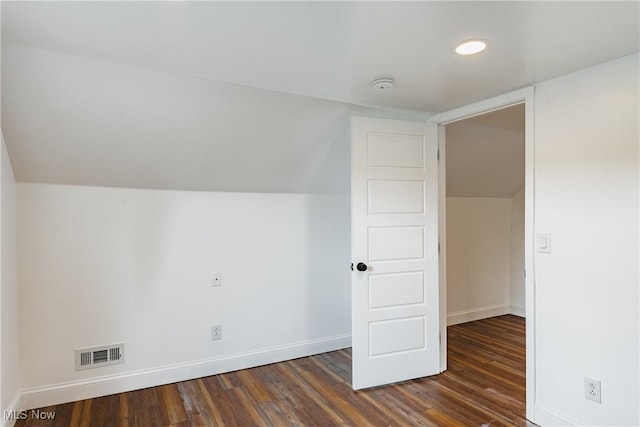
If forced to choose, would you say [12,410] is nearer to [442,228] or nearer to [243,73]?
[243,73]

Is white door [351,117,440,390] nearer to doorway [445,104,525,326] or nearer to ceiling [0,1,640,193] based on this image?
ceiling [0,1,640,193]

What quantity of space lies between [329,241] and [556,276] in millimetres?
1911

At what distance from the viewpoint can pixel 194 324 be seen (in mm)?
3104

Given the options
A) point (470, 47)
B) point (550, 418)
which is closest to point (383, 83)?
point (470, 47)

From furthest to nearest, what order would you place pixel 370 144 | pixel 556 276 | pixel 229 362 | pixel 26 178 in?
1. pixel 229 362
2. pixel 370 144
3. pixel 26 178
4. pixel 556 276

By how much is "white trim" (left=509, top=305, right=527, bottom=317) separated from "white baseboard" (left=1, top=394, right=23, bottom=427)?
201 inches

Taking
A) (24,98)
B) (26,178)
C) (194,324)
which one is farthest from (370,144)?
(26,178)

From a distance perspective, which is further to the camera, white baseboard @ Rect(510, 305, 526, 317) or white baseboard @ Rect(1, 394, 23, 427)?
white baseboard @ Rect(510, 305, 526, 317)

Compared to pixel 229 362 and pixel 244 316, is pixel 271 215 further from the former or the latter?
pixel 229 362

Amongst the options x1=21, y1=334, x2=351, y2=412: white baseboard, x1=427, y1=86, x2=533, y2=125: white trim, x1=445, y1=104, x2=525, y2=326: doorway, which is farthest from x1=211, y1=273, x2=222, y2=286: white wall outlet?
x1=445, y1=104, x2=525, y2=326: doorway

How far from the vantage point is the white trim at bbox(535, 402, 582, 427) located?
89.6 inches

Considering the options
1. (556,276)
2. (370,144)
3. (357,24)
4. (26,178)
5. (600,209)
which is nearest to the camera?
(357,24)

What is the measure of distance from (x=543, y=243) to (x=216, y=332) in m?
2.52

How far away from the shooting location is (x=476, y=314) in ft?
15.5
